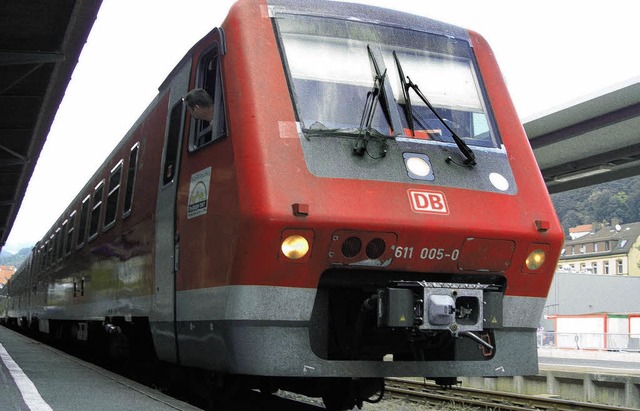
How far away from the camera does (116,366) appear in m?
12.9

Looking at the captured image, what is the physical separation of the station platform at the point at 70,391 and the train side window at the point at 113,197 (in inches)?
65.6

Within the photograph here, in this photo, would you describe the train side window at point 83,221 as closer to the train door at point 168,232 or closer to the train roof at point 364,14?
the train door at point 168,232

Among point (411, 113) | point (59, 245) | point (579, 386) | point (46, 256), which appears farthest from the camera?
point (46, 256)

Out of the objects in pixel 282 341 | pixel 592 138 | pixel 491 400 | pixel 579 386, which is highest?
pixel 592 138

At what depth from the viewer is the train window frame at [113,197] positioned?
30.9 ft

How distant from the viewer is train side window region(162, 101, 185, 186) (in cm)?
692

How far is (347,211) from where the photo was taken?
17.9ft

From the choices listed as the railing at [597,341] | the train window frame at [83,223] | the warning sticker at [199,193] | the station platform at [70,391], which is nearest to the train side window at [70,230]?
the train window frame at [83,223]

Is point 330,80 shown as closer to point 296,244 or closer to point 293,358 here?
point 296,244

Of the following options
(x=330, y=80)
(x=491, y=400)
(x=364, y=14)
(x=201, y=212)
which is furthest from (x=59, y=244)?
(x=330, y=80)

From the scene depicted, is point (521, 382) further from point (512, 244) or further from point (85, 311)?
point (512, 244)

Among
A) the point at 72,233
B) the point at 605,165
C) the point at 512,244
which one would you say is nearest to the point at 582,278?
the point at 605,165

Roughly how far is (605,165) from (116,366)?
10.7 meters

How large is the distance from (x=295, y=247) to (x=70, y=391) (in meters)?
2.73
